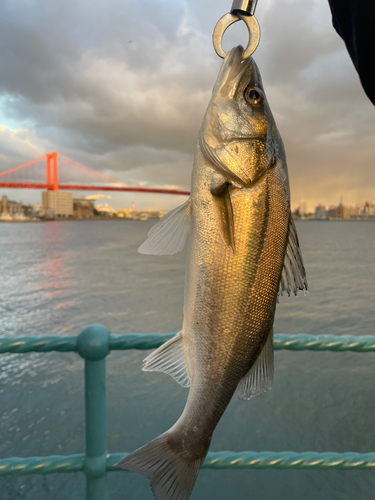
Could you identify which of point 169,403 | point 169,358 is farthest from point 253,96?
point 169,403

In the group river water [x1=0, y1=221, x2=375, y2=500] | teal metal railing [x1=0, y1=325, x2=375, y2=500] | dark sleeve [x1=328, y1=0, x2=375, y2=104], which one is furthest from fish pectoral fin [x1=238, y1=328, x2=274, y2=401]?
river water [x1=0, y1=221, x2=375, y2=500]

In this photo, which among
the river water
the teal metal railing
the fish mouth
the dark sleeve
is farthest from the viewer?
the river water

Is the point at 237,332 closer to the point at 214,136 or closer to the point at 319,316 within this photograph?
the point at 214,136

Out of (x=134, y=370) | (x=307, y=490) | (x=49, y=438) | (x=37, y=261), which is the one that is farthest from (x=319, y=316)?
(x=37, y=261)

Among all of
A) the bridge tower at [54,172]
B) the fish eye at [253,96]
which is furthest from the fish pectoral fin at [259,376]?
the bridge tower at [54,172]

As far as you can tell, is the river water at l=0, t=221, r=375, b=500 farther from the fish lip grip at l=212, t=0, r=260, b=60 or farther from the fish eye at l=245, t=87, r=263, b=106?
the fish lip grip at l=212, t=0, r=260, b=60

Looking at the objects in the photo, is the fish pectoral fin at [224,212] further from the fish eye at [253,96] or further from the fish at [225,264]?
the fish eye at [253,96]

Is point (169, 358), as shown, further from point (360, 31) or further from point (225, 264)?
point (360, 31)
